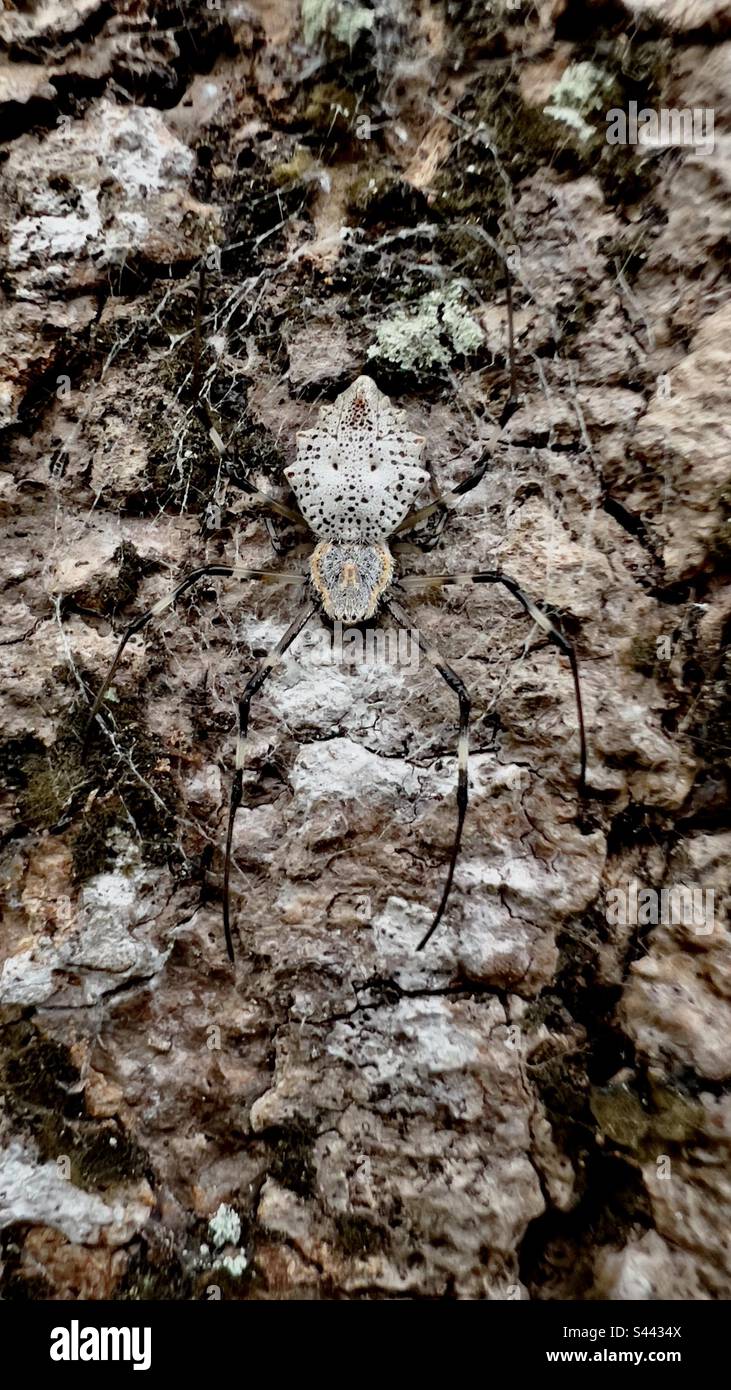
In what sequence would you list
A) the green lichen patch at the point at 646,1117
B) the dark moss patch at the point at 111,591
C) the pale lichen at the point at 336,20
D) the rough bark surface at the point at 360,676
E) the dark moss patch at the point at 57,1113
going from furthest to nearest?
the dark moss patch at the point at 111,591
the pale lichen at the point at 336,20
the dark moss patch at the point at 57,1113
the rough bark surface at the point at 360,676
the green lichen patch at the point at 646,1117

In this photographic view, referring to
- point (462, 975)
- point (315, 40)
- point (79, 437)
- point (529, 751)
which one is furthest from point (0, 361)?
point (462, 975)

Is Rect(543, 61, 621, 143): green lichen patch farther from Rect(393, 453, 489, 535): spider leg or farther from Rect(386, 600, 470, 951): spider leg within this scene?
Rect(386, 600, 470, 951): spider leg

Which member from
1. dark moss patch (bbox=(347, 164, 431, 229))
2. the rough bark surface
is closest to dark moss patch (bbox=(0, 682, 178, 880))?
the rough bark surface

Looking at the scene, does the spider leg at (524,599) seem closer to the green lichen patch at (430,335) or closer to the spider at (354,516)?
the spider at (354,516)

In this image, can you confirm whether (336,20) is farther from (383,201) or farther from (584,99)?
(584,99)

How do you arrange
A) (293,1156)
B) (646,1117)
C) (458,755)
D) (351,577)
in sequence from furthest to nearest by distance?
(351,577)
(458,755)
(293,1156)
(646,1117)

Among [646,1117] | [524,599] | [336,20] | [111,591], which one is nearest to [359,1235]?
[646,1117]

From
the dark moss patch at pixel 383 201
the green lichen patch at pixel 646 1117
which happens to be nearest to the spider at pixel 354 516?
the dark moss patch at pixel 383 201
